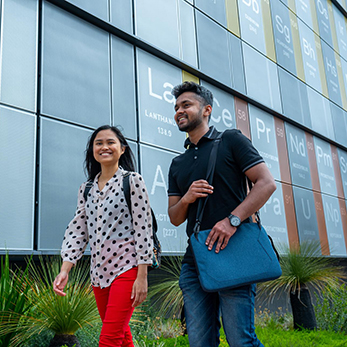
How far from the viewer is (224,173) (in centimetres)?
241

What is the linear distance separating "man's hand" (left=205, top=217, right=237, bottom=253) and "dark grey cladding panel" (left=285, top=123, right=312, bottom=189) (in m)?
10.2

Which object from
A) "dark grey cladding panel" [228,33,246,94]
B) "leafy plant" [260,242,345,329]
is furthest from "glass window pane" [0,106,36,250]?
"dark grey cladding panel" [228,33,246,94]

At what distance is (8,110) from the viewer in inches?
228

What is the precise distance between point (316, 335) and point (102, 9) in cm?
626

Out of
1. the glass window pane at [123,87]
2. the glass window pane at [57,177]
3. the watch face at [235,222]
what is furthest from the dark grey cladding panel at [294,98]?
the watch face at [235,222]

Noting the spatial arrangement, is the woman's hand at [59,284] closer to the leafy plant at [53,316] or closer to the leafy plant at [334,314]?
the leafy plant at [53,316]

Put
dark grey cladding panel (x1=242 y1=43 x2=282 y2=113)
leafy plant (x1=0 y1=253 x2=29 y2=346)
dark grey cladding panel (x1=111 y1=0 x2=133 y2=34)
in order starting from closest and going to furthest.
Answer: leafy plant (x1=0 y1=253 x2=29 y2=346) < dark grey cladding panel (x1=111 y1=0 x2=133 y2=34) < dark grey cladding panel (x1=242 y1=43 x2=282 y2=113)

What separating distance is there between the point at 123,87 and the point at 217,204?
5.70 m

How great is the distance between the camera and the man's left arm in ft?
7.34

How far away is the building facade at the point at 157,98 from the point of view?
233 inches

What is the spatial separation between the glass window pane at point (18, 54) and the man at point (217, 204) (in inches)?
157

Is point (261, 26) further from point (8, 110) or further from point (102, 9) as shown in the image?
point (8, 110)

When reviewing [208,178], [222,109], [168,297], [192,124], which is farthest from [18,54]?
[222,109]

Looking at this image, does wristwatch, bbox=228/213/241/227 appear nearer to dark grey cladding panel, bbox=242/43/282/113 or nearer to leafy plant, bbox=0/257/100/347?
Answer: leafy plant, bbox=0/257/100/347
